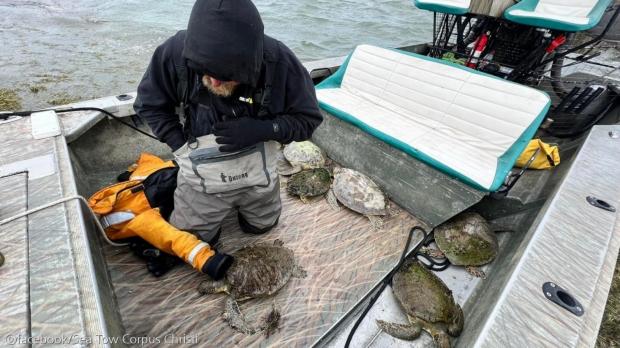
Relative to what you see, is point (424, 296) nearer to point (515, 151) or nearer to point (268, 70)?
point (515, 151)

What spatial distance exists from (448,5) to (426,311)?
304cm

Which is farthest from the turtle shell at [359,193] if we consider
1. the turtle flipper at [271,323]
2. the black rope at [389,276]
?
the turtle flipper at [271,323]

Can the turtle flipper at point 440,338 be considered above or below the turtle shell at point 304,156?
below

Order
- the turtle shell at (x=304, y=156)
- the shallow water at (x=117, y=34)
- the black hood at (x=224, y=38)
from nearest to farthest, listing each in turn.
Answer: the black hood at (x=224, y=38) → the turtle shell at (x=304, y=156) → the shallow water at (x=117, y=34)

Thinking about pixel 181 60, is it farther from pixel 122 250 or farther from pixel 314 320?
pixel 314 320

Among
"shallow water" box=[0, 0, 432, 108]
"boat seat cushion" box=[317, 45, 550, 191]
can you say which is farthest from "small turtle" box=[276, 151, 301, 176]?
"shallow water" box=[0, 0, 432, 108]

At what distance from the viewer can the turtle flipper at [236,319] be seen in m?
1.55

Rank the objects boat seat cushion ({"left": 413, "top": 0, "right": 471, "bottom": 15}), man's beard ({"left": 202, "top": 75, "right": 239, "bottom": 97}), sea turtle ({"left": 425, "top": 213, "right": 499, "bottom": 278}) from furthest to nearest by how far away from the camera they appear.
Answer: boat seat cushion ({"left": 413, "top": 0, "right": 471, "bottom": 15}) → sea turtle ({"left": 425, "top": 213, "right": 499, "bottom": 278}) → man's beard ({"left": 202, "top": 75, "right": 239, "bottom": 97})

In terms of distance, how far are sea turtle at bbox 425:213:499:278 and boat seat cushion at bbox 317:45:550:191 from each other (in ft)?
1.07

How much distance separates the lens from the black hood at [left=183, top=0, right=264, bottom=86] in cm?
102

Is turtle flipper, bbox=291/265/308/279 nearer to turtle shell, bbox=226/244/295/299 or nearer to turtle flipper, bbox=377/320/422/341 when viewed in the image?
turtle shell, bbox=226/244/295/299

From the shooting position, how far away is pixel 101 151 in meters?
2.27

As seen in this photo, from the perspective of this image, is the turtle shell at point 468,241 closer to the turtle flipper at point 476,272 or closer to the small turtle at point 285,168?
the turtle flipper at point 476,272

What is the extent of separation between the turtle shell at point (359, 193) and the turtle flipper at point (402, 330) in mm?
810
